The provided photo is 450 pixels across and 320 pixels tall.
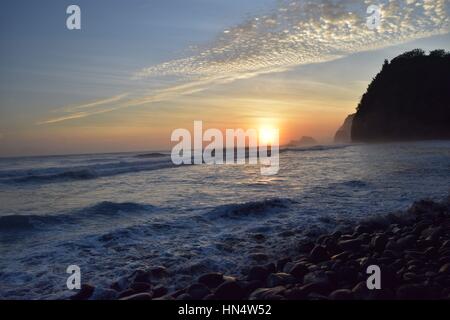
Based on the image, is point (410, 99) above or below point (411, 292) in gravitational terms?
above

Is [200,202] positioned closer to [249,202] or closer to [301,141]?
[249,202]

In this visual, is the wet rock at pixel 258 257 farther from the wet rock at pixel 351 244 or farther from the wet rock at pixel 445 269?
the wet rock at pixel 445 269

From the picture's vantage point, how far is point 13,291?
5277 millimetres

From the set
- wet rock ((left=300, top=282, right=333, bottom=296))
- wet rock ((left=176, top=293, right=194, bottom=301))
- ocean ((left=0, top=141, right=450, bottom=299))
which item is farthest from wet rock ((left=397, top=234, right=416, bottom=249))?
wet rock ((left=176, top=293, right=194, bottom=301))

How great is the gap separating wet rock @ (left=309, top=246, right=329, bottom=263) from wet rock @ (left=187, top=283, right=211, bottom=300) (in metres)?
2.09

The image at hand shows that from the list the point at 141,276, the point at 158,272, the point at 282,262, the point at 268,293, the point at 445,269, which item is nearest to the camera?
the point at 268,293

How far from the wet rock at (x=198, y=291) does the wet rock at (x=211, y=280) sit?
0.23m

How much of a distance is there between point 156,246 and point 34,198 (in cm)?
1022

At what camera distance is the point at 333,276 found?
192 inches

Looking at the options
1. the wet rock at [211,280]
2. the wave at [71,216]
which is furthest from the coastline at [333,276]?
the wave at [71,216]

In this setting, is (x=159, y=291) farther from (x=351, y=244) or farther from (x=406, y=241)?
(x=406, y=241)

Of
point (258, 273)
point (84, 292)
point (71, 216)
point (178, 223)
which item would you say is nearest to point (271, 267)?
point (258, 273)

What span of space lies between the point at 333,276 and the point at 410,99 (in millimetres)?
61128
